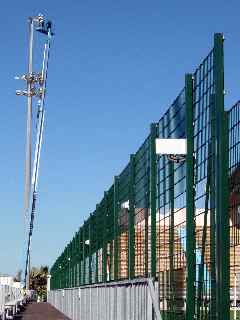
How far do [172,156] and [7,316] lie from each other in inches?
1009

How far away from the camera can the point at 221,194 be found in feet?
20.5

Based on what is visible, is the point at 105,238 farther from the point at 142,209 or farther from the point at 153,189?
the point at 153,189

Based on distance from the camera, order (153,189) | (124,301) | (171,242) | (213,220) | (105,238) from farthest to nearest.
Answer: (105,238) → (124,301) → (153,189) → (171,242) → (213,220)

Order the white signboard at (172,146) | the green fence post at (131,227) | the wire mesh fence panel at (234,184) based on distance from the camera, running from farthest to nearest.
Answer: the green fence post at (131,227) → the white signboard at (172,146) → the wire mesh fence panel at (234,184)

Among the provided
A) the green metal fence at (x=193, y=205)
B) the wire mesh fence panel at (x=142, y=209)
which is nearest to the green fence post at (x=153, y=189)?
the green metal fence at (x=193, y=205)

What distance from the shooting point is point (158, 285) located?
8.37m

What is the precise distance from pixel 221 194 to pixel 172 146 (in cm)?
175

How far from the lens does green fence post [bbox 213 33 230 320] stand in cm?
615

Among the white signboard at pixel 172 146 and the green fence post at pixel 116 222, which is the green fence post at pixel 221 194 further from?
the green fence post at pixel 116 222

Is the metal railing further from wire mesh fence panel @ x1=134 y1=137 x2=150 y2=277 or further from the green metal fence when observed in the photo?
wire mesh fence panel @ x1=134 y1=137 x2=150 y2=277

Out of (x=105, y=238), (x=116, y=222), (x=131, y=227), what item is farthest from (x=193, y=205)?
(x=105, y=238)

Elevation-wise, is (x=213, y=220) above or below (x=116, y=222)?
below

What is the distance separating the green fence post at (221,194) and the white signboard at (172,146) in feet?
4.30

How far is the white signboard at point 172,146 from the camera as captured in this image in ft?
25.5
